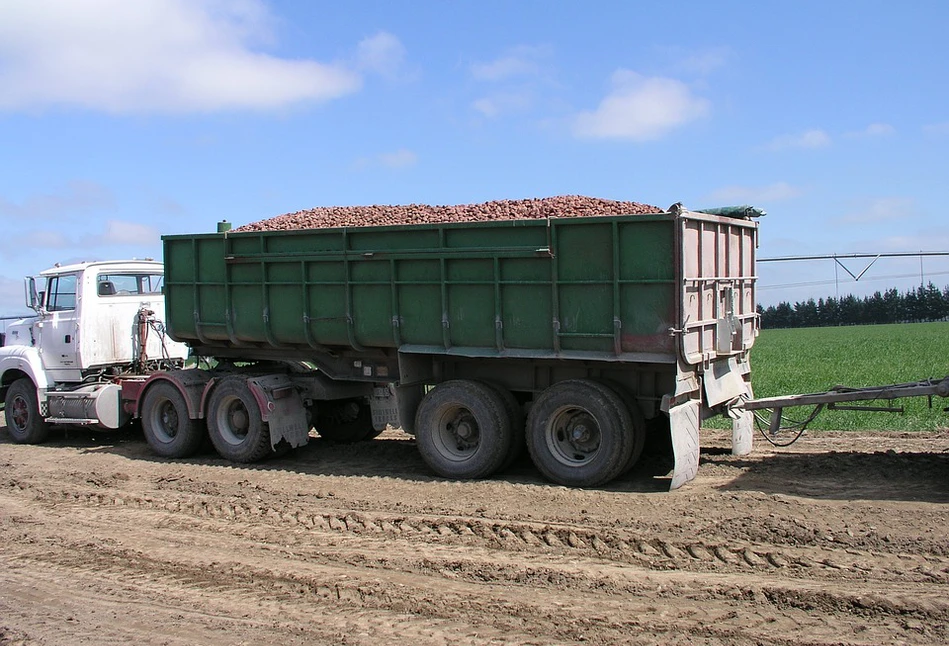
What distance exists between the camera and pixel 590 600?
575cm

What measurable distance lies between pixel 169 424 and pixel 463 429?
4.72m

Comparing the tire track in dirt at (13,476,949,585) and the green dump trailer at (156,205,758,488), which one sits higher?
the green dump trailer at (156,205,758,488)

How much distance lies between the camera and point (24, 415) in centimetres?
1355

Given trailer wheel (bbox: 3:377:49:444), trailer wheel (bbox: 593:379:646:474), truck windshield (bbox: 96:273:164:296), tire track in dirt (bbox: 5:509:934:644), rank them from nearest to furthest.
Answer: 1. tire track in dirt (bbox: 5:509:934:644)
2. trailer wheel (bbox: 593:379:646:474)
3. truck windshield (bbox: 96:273:164:296)
4. trailer wheel (bbox: 3:377:49:444)

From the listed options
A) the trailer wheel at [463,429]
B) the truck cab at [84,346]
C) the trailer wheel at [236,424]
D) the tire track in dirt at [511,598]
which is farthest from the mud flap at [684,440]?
the truck cab at [84,346]

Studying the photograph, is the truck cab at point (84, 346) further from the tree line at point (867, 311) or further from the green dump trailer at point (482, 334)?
the tree line at point (867, 311)

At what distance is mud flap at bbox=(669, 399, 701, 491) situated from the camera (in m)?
8.34

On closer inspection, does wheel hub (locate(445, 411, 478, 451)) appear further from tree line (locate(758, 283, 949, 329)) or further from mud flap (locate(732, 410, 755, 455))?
tree line (locate(758, 283, 949, 329))

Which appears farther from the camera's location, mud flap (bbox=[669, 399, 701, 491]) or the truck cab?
the truck cab

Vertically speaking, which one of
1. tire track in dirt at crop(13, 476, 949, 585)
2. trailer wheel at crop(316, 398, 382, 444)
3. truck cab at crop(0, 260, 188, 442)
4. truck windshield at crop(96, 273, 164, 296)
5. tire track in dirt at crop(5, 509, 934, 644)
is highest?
truck windshield at crop(96, 273, 164, 296)

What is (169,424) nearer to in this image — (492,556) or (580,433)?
(580,433)

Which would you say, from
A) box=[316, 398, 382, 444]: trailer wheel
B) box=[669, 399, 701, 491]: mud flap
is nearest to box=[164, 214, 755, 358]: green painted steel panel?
box=[669, 399, 701, 491]: mud flap

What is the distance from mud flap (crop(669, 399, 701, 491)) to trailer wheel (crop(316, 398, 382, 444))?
509 centimetres

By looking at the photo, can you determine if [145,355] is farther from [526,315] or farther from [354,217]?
[526,315]
